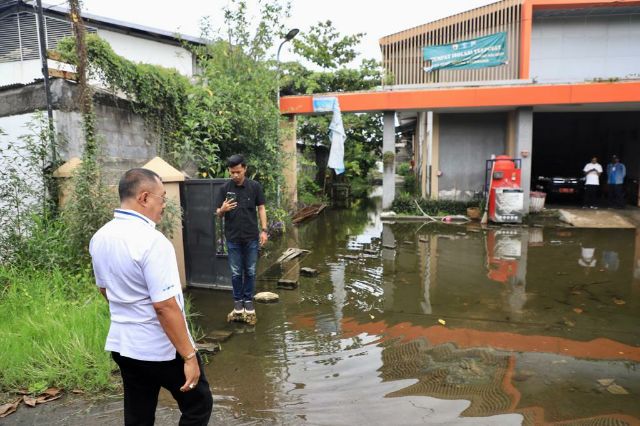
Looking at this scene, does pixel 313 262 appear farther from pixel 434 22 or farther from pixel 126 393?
pixel 434 22

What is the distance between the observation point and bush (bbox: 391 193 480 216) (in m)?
13.6

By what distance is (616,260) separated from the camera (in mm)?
7902

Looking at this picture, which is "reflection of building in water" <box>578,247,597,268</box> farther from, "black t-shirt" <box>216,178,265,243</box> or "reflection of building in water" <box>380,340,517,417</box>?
"black t-shirt" <box>216,178,265,243</box>

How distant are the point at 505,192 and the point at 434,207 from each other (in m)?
2.41

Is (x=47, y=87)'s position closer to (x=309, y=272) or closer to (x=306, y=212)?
(x=309, y=272)

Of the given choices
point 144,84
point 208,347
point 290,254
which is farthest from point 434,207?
point 208,347

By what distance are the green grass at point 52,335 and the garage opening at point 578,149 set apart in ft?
49.5

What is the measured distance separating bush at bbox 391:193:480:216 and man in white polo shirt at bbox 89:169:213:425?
39.6 ft

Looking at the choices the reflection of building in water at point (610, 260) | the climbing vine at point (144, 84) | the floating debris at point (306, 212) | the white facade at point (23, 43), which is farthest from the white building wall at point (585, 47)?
the climbing vine at point (144, 84)

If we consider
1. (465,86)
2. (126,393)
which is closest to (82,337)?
(126,393)

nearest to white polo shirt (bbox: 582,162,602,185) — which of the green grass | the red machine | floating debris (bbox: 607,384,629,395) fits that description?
the red machine

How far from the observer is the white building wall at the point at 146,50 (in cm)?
1446

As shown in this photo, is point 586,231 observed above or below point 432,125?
below

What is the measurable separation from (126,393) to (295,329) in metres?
2.69
